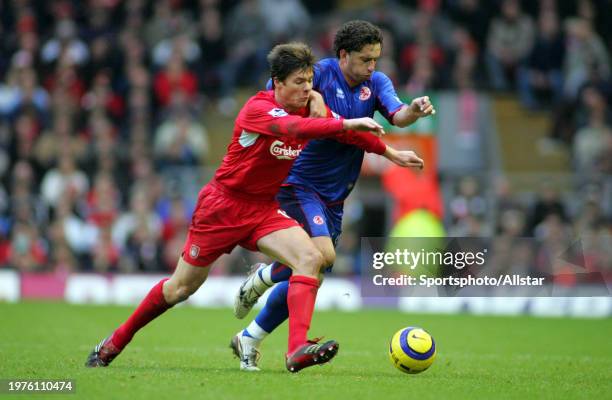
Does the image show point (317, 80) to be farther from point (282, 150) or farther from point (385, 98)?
point (282, 150)

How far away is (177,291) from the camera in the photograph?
8.30m

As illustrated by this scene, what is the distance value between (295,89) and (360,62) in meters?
0.94

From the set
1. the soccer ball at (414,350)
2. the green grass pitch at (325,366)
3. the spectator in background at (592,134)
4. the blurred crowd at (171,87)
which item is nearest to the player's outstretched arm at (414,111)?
the soccer ball at (414,350)

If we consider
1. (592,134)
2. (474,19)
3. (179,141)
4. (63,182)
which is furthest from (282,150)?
(474,19)

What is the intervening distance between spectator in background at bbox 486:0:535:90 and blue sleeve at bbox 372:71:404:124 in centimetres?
1227

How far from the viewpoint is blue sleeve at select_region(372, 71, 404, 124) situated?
880 centimetres

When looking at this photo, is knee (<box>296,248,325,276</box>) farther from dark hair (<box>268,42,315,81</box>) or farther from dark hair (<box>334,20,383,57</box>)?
dark hair (<box>334,20,383,57</box>)

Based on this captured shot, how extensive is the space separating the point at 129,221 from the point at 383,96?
1016cm

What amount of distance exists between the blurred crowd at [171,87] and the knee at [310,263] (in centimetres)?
992

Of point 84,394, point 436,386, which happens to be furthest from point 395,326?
point 84,394


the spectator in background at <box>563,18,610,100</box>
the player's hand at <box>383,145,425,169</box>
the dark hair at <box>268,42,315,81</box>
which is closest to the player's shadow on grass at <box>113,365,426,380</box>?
the player's hand at <box>383,145,425,169</box>

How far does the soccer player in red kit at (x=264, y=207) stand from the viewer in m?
7.95

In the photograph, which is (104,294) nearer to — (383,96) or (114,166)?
(114,166)

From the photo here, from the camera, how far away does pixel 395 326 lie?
14008mm
